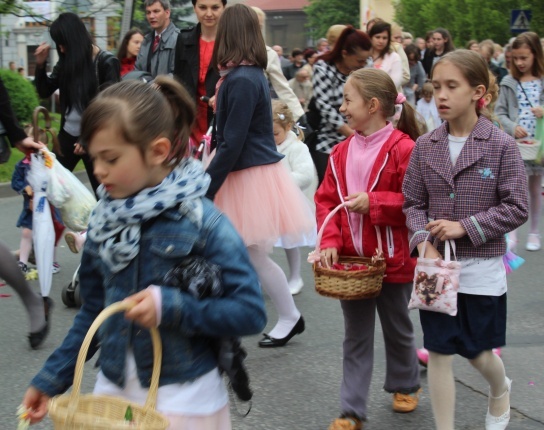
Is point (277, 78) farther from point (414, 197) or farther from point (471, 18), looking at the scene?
point (471, 18)

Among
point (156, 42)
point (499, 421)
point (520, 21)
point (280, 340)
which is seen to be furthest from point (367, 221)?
point (520, 21)

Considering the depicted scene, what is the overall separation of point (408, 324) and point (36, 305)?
228 cm

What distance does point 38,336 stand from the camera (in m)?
5.64

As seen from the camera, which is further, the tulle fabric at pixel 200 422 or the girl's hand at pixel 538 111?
the girl's hand at pixel 538 111

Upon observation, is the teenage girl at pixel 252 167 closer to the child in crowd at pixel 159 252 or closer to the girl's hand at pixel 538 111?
the child in crowd at pixel 159 252

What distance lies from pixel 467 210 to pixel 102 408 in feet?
6.64

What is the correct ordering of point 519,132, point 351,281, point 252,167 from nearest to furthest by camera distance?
1. point 351,281
2. point 252,167
3. point 519,132

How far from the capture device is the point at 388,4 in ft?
235

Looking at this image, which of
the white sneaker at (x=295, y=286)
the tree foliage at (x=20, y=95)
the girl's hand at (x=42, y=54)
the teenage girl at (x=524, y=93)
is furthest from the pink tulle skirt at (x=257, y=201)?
the tree foliage at (x=20, y=95)

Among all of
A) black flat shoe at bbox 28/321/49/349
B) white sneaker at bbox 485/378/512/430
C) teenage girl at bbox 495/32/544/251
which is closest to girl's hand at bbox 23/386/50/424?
white sneaker at bbox 485/378/512/430

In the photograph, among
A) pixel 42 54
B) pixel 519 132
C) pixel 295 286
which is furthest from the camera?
pixel 519 132

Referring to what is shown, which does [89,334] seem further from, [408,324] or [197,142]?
[197,142]

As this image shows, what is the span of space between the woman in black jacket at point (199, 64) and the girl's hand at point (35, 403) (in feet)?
13.3

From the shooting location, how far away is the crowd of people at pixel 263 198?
253cm
